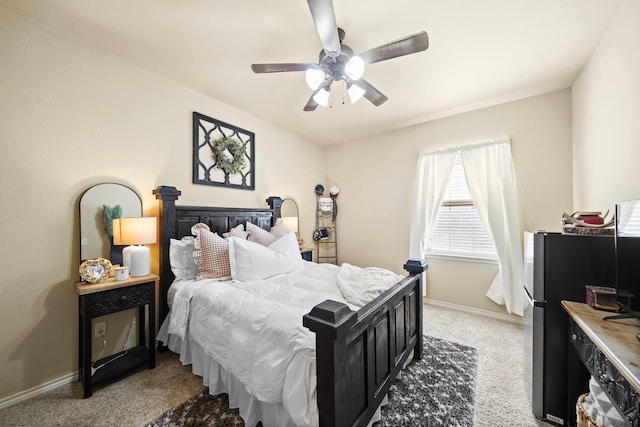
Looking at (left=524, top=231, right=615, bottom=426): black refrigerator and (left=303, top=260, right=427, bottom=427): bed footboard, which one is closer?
(left=303, top=260, right=427, bottom=427): bed footboard

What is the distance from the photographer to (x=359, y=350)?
1299mm

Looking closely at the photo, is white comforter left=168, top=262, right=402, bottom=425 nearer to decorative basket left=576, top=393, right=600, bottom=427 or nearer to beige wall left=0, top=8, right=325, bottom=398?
beige wall left=0, top=8, right=325, bottom=398

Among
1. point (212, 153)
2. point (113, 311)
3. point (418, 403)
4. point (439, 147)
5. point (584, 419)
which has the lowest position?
point (418, 403)

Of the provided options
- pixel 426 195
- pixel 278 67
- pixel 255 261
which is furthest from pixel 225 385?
pixel 426 195

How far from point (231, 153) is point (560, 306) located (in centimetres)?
327

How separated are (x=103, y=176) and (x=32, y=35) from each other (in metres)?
1.06

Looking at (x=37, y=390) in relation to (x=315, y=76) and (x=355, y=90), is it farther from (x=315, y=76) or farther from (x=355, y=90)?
(x=355, y=90)

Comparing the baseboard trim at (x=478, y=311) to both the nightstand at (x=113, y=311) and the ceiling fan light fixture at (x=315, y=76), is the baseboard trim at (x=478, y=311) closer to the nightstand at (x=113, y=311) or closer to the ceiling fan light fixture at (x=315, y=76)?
the ceiling fan light fixture at (x=315, y=76)

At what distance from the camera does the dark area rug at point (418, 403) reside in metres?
1.50

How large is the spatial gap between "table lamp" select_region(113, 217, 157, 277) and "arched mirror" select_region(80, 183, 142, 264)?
10 cm

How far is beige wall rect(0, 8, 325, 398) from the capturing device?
1679 millimetres

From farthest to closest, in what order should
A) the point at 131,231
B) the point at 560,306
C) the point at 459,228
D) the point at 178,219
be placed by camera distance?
1. the point at 459,228
2. the point at 178,219
3. the point at 131,231
4. the point at 560,306

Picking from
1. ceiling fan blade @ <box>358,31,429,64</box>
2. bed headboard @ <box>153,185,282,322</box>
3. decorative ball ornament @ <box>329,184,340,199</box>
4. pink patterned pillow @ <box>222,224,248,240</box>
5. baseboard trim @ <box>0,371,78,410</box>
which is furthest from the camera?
decorative ball ornament @ <box>329,184,340,199</box>

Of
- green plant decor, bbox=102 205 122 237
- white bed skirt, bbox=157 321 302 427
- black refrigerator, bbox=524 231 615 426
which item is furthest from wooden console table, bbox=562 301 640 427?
green plant decor, bbox=102 205 122 237
